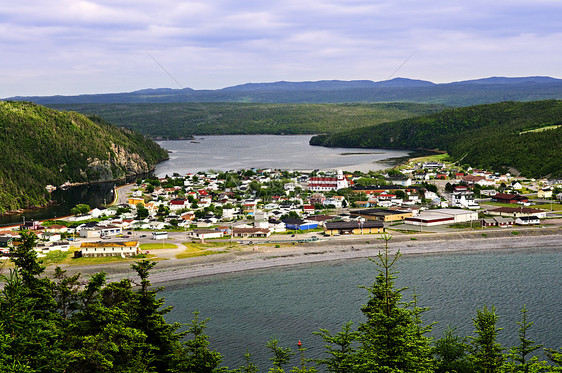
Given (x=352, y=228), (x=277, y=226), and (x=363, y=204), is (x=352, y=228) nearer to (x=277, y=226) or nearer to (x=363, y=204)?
(x=277, y=226)

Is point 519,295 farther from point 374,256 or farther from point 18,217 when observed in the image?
point 18,217

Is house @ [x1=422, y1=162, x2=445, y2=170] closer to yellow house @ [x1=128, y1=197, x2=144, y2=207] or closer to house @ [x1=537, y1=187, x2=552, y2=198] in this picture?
house @ [x1=537, y1=187, x2=552, y2=198]

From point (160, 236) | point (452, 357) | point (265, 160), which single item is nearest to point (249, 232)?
point (160, 236)

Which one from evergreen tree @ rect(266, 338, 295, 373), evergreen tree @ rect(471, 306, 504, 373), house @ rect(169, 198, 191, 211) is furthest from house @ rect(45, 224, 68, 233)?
evergreen tree @ rect(471, 306, 504, 373)

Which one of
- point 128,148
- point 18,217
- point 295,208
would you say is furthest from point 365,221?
point 128,148

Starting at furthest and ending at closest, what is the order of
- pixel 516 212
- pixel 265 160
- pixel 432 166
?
pixel 265 160, pixel 432 166, pixel 516 212
